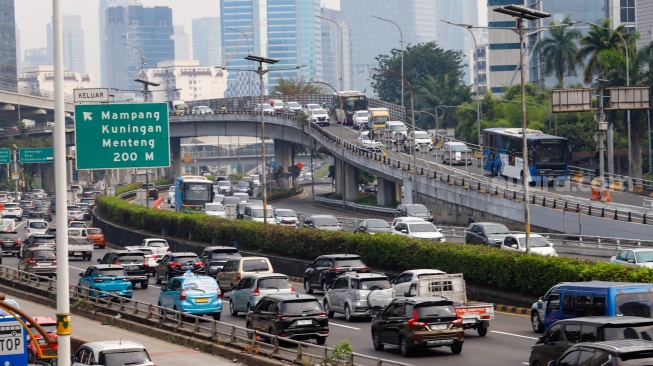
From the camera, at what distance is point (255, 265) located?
39000 millimetres

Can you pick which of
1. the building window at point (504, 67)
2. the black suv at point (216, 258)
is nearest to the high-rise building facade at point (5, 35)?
the building window at point (504, 67)

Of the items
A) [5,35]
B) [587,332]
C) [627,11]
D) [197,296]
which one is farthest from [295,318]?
[5,35]

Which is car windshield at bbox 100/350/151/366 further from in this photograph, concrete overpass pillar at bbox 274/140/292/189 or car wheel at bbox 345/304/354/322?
concrete overpass pillar at bbox 274/140/292/189

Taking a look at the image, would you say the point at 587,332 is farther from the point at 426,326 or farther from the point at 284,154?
the point at 284,154

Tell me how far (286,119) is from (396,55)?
184 feet

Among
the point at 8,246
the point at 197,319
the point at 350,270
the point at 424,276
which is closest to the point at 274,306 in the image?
the point at 197,319

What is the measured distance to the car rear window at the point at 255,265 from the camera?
3888 cm

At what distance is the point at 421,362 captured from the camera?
24781mm

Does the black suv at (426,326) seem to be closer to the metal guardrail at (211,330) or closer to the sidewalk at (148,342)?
the metal guardrail at (211,330)

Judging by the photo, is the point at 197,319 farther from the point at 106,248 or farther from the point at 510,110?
the point at 510,110

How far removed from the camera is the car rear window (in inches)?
1531

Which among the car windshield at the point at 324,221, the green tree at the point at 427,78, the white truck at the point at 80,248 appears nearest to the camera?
the white truck at the point at 80,248

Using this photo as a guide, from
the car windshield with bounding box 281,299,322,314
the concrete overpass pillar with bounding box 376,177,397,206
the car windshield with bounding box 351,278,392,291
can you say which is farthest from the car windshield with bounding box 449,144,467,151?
the car windshield with bounding box 281,299,322,314

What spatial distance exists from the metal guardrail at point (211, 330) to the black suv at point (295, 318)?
0.94 feet
